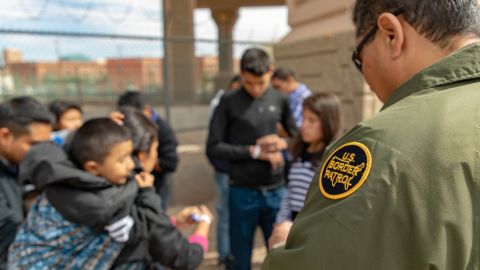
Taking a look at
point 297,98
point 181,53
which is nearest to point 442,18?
point 297,98

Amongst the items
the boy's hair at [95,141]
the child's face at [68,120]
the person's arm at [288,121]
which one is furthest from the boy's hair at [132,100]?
the boy's hair at [95,141]

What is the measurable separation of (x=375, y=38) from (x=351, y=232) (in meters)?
0.50

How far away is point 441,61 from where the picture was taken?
78 centimetres

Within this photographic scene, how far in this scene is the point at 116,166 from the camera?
163 centimetres

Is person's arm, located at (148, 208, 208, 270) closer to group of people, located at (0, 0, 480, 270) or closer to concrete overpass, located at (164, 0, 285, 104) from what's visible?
group of people, located at (0, 0, 480, 270)

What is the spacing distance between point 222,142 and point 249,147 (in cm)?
23

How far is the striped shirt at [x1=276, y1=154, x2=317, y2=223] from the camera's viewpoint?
2.26 metres

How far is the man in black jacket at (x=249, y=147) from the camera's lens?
8.98ft

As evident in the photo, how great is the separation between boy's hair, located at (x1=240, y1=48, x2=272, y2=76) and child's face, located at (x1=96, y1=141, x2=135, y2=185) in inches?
50.5

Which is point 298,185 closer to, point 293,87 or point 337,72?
point 293,87

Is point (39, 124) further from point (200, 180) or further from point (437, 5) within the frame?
point (200, 180)

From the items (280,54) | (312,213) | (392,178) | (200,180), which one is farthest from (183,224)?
(200,180)

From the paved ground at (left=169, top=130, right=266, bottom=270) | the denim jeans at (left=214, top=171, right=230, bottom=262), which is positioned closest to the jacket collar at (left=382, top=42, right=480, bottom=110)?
the denim jeans at (left=214, top=171, right=230, bottom=262)

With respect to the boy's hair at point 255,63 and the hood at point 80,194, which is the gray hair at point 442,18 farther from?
the boy's hair at point 255,63
